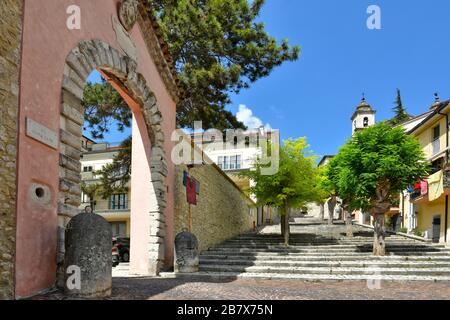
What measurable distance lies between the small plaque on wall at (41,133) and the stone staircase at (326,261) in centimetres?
633

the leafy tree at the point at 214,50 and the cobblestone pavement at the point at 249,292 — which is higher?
the leafy tree at the point at 214,50

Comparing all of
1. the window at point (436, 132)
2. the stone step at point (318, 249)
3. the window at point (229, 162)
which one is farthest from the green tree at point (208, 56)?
the window at point (229, 162)

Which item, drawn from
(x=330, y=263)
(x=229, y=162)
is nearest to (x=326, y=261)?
(x=330, y=263)

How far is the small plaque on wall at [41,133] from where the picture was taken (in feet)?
18.5

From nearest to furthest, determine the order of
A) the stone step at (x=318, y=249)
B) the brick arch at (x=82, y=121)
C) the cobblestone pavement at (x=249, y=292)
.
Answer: the cobblestone pavement at (x=249, y=292) < the brick arch at (x=82, y=121) < the stone step at (x=318, y=249)

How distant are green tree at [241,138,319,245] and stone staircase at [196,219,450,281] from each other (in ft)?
5.82

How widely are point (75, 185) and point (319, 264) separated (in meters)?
8.62

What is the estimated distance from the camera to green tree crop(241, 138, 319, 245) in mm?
17219

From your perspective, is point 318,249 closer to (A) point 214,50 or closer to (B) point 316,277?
(B) point 316,277

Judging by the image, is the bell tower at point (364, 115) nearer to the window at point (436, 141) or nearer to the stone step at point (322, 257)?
the window at point (436, 141)

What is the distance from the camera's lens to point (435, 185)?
826 inches

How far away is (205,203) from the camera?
50.3 ft

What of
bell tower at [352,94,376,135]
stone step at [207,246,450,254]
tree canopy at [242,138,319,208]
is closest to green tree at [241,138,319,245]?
tree canopy at [242,138,319,208]
